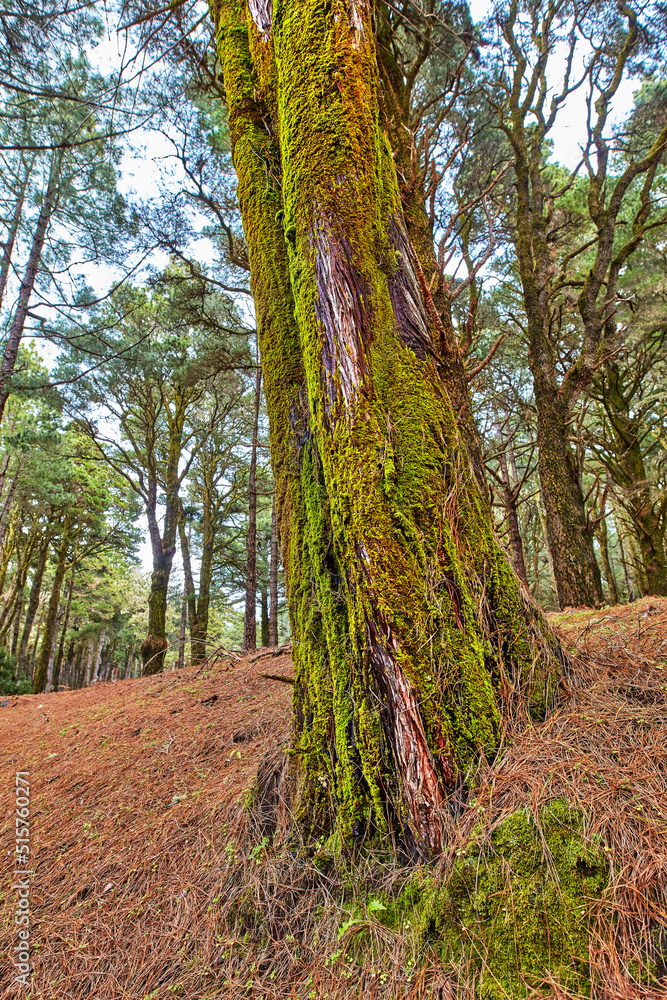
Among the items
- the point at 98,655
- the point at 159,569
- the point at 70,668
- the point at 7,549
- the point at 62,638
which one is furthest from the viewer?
the point at 70,668

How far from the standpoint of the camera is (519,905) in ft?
3.87

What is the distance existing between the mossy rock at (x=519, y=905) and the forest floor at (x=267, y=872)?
35 mm

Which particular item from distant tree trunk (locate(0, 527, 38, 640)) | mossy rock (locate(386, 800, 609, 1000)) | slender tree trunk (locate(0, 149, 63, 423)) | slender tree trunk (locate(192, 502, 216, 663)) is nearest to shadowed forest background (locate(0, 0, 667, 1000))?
mossy rock (locate(386, 800, 609, 1000))

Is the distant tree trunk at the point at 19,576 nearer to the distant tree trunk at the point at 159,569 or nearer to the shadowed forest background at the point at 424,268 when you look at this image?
the shadowed forest background at the point at 424,268

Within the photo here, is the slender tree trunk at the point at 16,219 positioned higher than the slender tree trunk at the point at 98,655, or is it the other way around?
the slender tree trunk at the point at 16,219

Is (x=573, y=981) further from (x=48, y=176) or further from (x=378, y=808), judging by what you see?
(x=48, y=176)

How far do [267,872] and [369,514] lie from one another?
4.97ft

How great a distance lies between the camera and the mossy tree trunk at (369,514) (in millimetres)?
1527

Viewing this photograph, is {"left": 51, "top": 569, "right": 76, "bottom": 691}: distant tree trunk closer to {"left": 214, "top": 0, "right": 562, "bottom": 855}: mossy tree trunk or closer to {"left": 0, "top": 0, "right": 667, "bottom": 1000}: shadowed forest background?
{"left": 0, "top": 0, "right": 667, "bottom": 1000}: shadowed forest background

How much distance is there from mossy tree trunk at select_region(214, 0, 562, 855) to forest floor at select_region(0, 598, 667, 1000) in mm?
179

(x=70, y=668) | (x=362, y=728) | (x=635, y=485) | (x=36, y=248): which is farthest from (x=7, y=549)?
(x=635, y=485)

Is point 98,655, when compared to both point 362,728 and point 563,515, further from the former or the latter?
point 362,728

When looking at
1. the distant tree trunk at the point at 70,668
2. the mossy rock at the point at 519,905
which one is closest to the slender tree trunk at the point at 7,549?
the distant tree trunk at the point at 70,668

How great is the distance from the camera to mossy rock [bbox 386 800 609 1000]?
3.59ft
